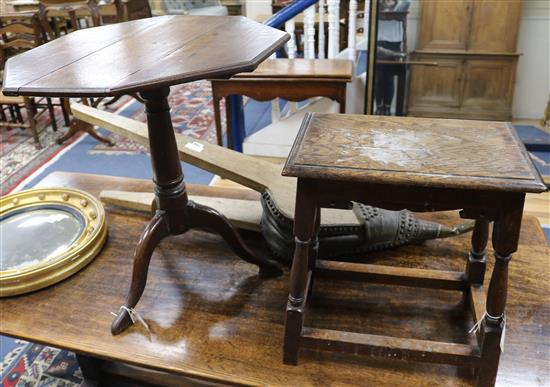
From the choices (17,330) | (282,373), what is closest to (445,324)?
(282,373)

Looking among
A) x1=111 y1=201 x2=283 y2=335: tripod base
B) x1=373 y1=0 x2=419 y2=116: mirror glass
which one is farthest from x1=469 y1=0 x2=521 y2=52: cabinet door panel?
x1=111 y1=201 x2=283 y2=335: tripod base

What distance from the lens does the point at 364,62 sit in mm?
3336

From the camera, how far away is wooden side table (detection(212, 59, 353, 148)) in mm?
2672

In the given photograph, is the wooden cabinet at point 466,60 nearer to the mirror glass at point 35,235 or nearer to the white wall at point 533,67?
the white wall at point 533,67

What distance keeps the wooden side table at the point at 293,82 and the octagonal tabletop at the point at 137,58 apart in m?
1.23

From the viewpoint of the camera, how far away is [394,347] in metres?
1.10

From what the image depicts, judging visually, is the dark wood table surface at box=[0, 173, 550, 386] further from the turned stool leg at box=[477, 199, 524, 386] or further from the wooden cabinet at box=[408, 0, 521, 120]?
the wooden cabinet at box=[408, 0, 521, 120]

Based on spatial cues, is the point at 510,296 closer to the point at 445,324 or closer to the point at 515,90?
the point at 445,324

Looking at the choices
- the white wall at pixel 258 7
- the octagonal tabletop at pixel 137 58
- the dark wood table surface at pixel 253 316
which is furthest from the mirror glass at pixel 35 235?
the white wall at pixel 258 7

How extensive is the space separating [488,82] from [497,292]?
2985 mm

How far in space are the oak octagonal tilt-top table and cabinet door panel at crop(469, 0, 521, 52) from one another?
2.51 m

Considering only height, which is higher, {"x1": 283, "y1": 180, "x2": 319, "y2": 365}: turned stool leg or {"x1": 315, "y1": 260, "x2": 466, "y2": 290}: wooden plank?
{"x1": 283, "y1": 180, "x2": 319, "y2": 365}: turned stool leg

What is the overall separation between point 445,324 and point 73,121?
333cm

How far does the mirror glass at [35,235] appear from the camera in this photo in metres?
1.54
